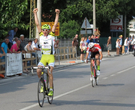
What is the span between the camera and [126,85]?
12.6 meters

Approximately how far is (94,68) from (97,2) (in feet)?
92.7

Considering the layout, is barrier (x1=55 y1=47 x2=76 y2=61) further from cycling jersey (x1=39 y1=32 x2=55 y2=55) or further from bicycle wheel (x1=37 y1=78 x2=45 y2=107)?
bicycle wheel (x1=37 y1=78 x2=45 y2=107)

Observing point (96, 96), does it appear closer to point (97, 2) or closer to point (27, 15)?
point (27, 15)

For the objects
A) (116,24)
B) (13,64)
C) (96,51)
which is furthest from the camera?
(116,24)

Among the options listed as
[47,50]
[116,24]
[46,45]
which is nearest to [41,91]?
[47,50]

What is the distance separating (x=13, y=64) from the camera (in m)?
15.6

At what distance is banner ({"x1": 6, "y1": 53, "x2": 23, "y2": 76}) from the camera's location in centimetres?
1523

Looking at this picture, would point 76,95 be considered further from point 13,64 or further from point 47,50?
point 13,64

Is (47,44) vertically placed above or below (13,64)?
above

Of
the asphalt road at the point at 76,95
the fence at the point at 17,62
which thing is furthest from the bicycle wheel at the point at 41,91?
the fence at the point at 17,62

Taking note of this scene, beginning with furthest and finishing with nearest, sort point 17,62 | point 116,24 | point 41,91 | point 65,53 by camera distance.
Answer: point 116,24
point 65,53
point 17,62
point 41,91

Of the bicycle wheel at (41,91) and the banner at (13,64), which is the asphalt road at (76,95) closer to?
the bicycle wheel at (41,91)

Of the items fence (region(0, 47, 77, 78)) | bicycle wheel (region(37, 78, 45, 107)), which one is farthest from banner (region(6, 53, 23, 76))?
bicycle wheel (region(37, 78, 45, 107))

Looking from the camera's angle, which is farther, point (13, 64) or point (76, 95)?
point (13, 64)
